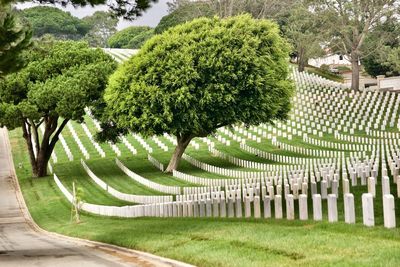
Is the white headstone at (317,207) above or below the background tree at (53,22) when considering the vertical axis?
below

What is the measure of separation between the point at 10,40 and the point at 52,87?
2889 centimetres

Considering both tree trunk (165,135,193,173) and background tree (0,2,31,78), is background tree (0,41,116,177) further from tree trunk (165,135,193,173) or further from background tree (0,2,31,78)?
background tree (0,2,31,78)

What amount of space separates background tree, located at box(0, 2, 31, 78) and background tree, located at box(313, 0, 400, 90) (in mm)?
67314

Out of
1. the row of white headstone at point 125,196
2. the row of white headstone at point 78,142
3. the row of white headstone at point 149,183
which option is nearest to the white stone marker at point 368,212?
the row of white headstone at point 125,196

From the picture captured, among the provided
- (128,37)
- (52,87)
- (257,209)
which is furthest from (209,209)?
(128,37)

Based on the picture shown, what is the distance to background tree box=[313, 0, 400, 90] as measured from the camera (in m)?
83.6

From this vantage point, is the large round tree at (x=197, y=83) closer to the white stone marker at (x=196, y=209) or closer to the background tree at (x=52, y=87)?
the background tree at (x=52, y=87)

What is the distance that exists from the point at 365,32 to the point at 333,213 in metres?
71.7

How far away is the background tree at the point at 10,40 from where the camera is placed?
1866cm

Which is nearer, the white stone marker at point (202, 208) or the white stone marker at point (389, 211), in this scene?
the white stone marker at point (389, 211)

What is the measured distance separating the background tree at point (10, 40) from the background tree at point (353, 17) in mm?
67314

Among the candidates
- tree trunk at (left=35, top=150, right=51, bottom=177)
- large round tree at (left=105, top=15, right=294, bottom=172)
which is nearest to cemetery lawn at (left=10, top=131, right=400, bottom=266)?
large round tree at (left=105, top=15, right=294, bottom=172)

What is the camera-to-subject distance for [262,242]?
14141 mm

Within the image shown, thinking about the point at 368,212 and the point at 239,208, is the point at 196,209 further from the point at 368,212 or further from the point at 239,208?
the point at 368,212
